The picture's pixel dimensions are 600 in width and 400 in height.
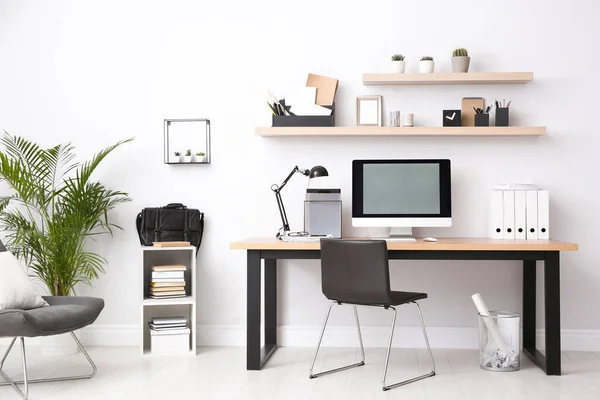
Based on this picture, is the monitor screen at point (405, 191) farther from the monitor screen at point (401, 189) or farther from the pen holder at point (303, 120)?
the pen holder at point (303, 120)

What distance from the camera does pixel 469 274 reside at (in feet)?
15.4

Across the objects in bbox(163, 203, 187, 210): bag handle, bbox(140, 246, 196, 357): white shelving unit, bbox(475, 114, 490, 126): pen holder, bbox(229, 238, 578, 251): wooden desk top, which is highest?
bbox(475, 114, 490, 126): pen holder

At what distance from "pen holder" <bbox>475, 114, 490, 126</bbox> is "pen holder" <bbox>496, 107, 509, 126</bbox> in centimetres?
6

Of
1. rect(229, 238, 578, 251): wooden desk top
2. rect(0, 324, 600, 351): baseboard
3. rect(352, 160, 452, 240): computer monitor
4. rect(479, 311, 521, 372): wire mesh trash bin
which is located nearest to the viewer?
rect(229, 238, 578, 251): wooden desk top

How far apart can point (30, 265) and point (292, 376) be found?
1.99 meters

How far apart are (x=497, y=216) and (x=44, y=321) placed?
2.58m

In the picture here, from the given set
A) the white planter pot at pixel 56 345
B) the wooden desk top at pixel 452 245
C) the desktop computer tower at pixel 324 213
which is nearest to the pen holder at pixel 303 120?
the desktop computer tower at pixel 324 213

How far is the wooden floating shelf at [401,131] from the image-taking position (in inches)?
177

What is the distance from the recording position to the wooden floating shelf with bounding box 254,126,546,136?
14.8ft

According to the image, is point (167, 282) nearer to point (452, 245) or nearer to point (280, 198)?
point (280, 198)

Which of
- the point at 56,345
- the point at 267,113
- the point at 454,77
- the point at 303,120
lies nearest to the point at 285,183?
the point at 303,120

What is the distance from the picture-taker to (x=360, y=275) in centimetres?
377

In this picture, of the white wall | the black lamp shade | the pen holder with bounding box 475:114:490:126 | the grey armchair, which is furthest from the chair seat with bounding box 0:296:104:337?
the pen holder with bounding box 475:114:490:126

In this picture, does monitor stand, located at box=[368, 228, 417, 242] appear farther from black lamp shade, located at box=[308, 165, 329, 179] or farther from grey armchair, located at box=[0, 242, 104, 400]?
grey armchair, located at box=[0, 242, 104, 400]
